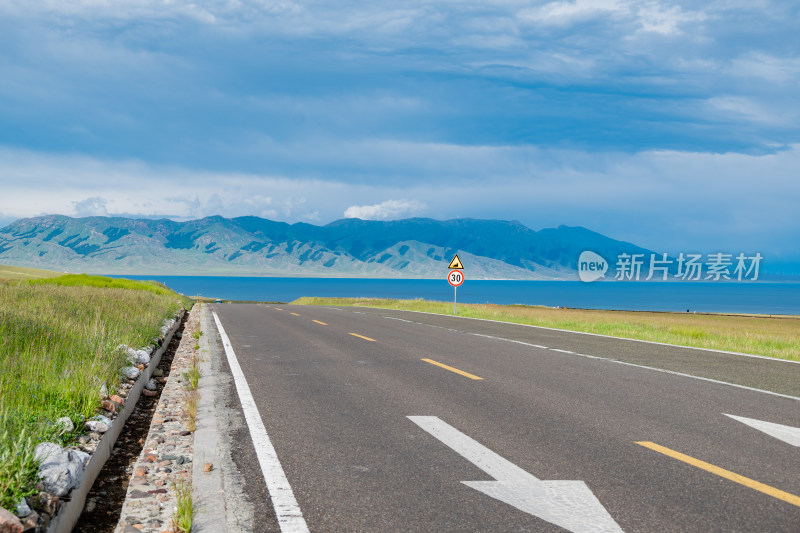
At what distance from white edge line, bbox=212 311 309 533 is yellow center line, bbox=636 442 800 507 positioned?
11.0 feet

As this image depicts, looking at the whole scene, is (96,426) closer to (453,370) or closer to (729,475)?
(729,475)

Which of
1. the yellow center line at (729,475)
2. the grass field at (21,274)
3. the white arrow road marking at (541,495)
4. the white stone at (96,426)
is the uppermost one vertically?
the yellow center line at (729,475)

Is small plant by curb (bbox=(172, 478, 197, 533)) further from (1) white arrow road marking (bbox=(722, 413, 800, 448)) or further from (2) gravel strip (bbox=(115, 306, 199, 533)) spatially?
(1) white arrow road marking (bbox=(722, 413, 800, 448))

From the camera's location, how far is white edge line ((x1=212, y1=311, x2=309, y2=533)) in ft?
13.5

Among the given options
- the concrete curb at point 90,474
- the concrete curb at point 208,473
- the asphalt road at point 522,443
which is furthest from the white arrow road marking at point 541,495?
the concrete curb at point 90,474

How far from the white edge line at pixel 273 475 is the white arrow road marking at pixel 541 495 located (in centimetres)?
136

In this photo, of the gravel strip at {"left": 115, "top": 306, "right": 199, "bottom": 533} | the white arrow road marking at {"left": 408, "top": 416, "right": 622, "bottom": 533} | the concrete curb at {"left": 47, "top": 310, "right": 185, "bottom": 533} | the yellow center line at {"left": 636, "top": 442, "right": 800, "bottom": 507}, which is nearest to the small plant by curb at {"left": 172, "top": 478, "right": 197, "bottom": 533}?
the gravel strip at {"left": 115, "top": 306, "right": 199, "bottom": 533}

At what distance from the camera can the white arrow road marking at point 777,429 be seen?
20.7ft

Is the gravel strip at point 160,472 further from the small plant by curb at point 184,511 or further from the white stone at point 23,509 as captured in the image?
the white stone at point 23,509

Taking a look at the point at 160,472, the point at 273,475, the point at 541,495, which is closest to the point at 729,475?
the point at 541,495

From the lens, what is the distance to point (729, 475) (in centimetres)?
509

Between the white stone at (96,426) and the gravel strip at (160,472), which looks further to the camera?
the white stone at (96,426)

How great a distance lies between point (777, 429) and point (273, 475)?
5.27m

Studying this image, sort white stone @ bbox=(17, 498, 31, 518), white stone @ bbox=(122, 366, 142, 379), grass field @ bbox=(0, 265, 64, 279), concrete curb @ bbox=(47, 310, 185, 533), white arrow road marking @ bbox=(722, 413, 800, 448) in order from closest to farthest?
1. white stone @ bbox=(17, 498, 31, 518)
2. concrete curb @ bbox=(47, 310, 185, 533)
3. white arrow road marking @ bbox=(722, 413, 800, 448)
4. white stone @ bbox=(122, 366, 142, 379)
5. grass field @ bbox=(0, 265, 64, 279)
